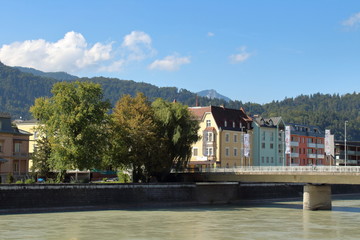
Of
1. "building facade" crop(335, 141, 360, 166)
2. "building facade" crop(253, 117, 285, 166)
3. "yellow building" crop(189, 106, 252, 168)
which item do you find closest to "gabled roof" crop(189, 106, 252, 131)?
"yellow building" crop(189, 106, 252, 168)

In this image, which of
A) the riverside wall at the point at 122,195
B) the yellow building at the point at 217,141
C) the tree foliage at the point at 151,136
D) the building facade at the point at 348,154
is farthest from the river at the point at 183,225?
the building facade at the point at 348,154

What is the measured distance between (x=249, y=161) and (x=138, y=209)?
54.1m

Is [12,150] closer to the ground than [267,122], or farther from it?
closer to the ground

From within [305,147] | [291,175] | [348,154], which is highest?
[305,147]

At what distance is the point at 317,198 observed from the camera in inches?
2997

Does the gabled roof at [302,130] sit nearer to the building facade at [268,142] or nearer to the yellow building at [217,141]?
the building facade at [268,142]

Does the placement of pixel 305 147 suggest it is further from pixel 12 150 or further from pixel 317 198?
pixel 12 150

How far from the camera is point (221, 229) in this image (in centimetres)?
5238

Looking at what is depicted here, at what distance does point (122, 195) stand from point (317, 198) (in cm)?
2606

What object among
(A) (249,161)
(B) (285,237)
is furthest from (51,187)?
(A) (249,161)

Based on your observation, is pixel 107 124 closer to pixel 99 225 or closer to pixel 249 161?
pixel 99 225

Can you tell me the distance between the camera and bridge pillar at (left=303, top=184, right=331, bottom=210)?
2985 inches

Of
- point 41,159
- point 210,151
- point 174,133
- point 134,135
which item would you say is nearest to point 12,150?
point 41,159

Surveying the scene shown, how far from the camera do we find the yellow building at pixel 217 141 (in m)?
116
